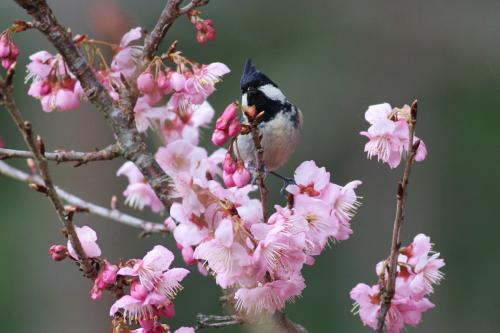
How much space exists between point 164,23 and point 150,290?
1.45ft

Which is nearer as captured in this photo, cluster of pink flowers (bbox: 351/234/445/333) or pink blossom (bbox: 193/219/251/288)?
pink blossom (bbox: 193/219/251/288)

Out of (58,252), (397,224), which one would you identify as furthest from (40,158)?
(397,224)

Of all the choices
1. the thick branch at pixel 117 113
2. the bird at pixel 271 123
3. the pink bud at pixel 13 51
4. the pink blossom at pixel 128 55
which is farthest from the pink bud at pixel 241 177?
the bird at pixel 271 123

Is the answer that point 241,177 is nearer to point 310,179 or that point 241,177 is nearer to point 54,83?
point 310,179

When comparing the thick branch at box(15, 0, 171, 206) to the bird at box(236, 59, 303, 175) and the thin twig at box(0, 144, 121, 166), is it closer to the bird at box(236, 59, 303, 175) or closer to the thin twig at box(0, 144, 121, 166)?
the thin twig at box(0, 144, 121, 166)

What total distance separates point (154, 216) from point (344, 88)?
1.90 meters

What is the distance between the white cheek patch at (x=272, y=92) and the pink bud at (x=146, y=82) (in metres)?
0.56

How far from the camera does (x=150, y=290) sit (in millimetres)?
1220

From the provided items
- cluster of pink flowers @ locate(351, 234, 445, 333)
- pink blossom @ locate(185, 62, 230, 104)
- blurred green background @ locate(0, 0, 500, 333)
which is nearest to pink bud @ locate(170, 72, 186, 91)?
pink blossom @ locate(185, 62, 230, 104)

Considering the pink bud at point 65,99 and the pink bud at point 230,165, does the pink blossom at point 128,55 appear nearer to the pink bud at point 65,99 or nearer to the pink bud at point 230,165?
the pink bud at point 65,99

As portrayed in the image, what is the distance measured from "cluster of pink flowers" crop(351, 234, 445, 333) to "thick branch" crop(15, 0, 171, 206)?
371 millimetres

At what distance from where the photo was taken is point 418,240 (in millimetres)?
1373

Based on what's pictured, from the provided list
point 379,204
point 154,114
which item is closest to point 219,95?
point 379,204

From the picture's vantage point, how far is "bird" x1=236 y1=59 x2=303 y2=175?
6.27ft
